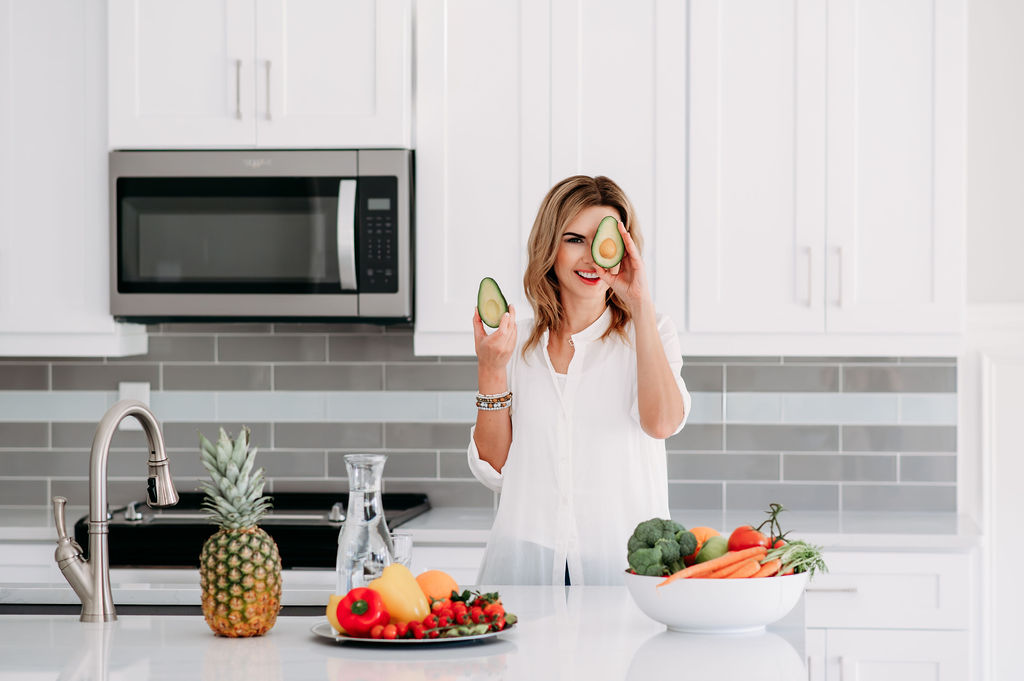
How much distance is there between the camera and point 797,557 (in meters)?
1.50

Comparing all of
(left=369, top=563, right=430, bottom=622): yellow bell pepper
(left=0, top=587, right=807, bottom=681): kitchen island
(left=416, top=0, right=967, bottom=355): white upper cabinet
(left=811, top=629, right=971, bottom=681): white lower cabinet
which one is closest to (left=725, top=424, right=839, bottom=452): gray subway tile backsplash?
(left=416, top=0, right=967, bottom=355): white upper cabinet

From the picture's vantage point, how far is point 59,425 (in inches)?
136

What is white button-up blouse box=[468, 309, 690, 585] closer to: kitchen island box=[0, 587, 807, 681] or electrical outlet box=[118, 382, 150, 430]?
kitchen island box=[0, 587, 807, 681]

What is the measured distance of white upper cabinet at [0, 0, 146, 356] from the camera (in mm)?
3059

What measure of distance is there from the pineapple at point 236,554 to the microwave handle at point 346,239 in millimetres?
1500

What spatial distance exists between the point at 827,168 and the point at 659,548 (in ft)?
5.65

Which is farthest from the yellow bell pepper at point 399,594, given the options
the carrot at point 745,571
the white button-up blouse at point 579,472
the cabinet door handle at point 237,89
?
the cabinet door handle at point 237,89

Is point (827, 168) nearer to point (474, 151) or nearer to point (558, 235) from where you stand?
point (474, 151)

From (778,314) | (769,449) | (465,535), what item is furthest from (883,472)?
(465,535)

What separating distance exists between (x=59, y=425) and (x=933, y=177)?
275cm

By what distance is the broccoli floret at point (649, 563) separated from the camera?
1.49 meters

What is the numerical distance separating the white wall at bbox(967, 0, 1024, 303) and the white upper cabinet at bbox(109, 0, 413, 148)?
1.71 metres

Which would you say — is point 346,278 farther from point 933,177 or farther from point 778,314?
point 933,177

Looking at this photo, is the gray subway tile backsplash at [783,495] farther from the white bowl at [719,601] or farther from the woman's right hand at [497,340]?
the white bowl at [719,601]
